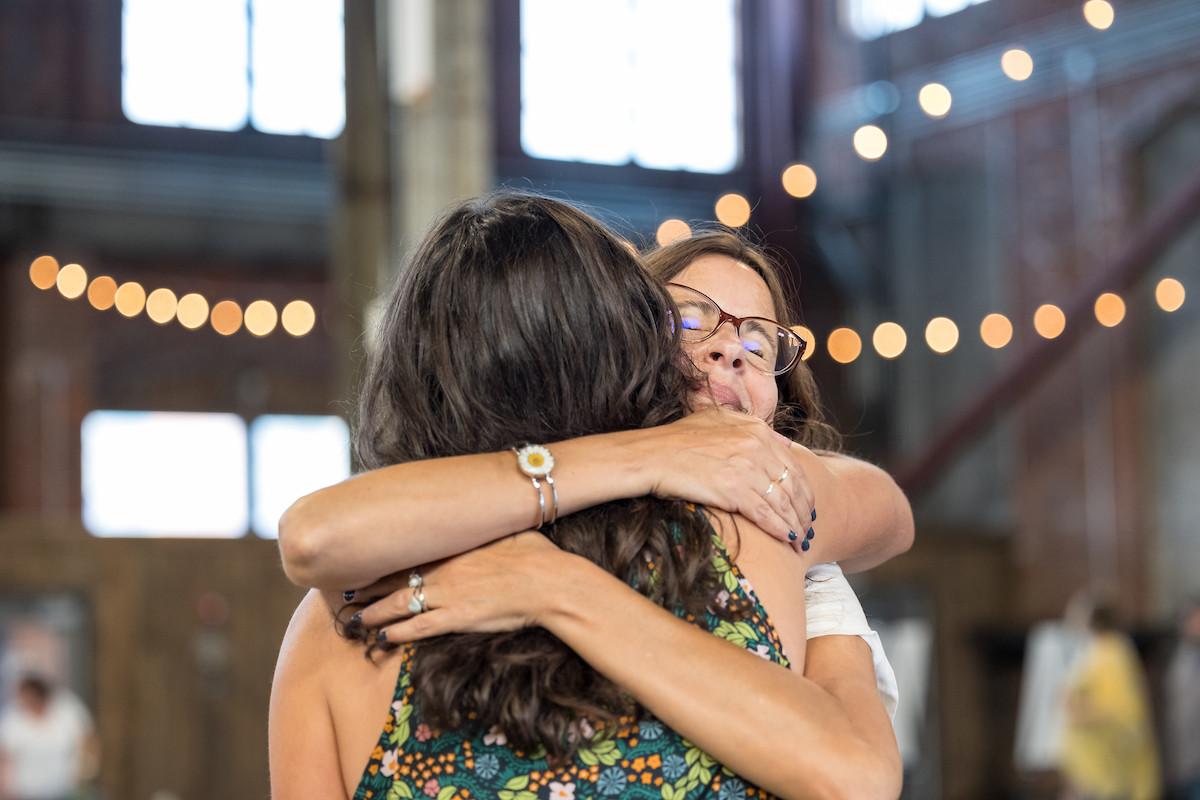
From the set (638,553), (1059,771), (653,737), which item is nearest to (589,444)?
(638,553)

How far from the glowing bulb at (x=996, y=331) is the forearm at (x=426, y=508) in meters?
8.92

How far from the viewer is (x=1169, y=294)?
835 cm

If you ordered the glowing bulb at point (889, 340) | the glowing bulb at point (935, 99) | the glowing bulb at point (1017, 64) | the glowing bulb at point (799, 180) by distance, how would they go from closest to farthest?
the glowing bulb at point (1017, 64)
the glowing bulb at point (935, 99)
the glowing bulb at point (889, 340)
the glowing bulb at point (799, 180)

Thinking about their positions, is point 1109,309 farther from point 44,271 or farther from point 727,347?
point 44,271

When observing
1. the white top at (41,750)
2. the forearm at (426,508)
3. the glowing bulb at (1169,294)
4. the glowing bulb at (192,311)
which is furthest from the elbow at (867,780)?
the glowing bulb at (192,311)

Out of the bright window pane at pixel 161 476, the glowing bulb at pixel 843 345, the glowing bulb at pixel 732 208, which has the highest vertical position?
the glowing bulb at pixel 732 208

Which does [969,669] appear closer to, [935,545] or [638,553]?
[935,545]

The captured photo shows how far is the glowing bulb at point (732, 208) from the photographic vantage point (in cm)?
1113

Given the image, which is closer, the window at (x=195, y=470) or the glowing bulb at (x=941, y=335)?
the glowing bulb at (x=941, y=335)

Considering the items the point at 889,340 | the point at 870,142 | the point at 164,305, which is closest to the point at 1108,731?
the point at 889,340

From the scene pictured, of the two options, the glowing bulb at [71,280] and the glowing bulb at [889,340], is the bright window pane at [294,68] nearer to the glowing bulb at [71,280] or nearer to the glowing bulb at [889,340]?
the glowing bulb at [71,280]

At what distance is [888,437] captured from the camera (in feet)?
34.2

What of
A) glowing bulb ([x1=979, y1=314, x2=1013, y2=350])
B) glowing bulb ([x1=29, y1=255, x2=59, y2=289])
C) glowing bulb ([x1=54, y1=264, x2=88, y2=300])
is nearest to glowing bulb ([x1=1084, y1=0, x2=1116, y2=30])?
glowing bulb ([x1=979, y1=314, x2=1013, y2=350])

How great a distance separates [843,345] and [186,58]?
588 cm
